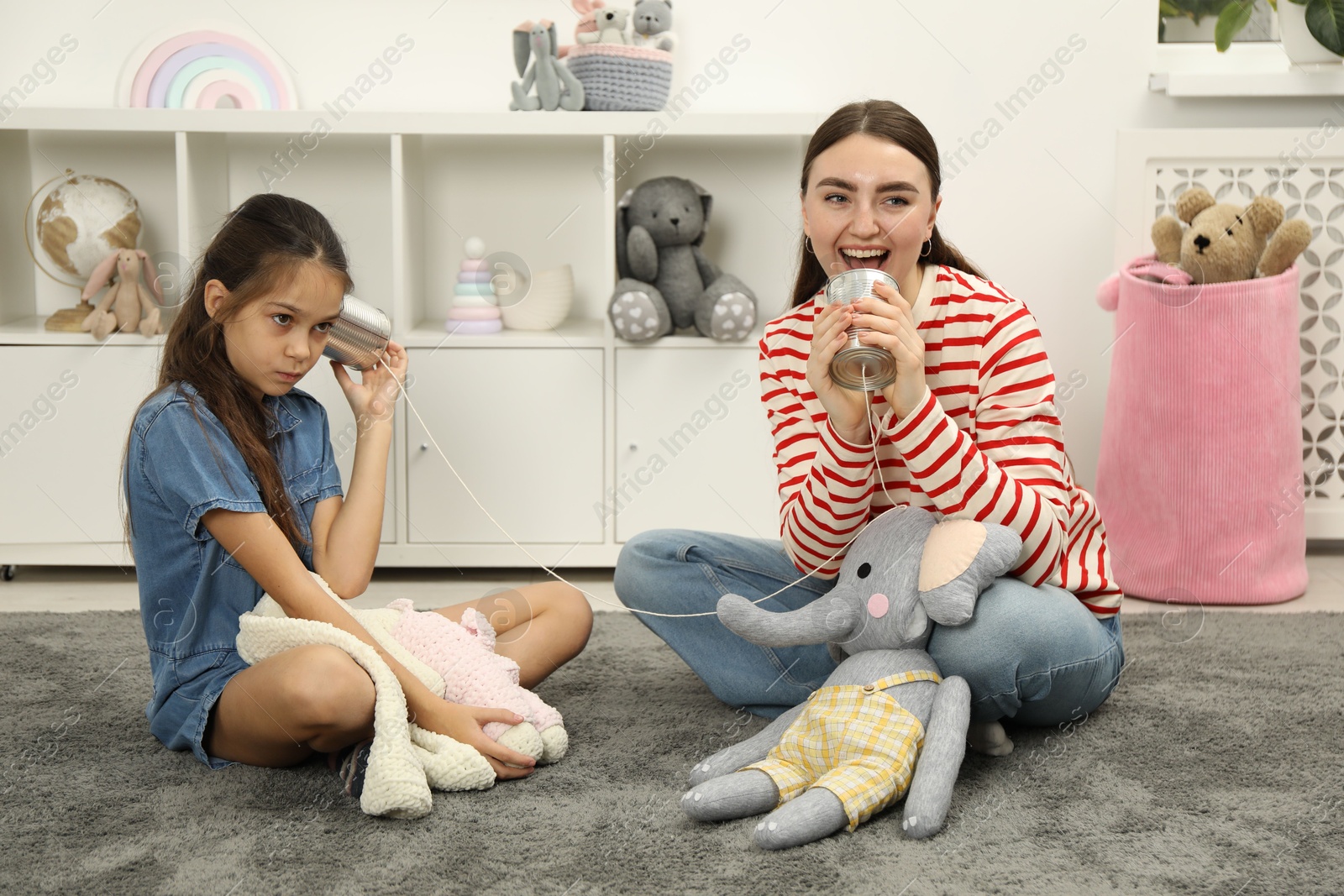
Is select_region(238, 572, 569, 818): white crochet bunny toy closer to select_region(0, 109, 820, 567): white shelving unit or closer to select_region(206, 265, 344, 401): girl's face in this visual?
select_region(206, 265, 344, 401): girl's face

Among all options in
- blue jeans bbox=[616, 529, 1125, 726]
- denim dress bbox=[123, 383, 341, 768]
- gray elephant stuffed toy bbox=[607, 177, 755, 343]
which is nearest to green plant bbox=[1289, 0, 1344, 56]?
gray elephant stuffed toy bbox=[607, 177, 755, 343]

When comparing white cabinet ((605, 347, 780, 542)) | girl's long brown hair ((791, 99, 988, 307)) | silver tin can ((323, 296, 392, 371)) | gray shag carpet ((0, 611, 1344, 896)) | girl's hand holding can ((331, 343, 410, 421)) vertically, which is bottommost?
gray shag carpet ((0, 611, 1344, 896))

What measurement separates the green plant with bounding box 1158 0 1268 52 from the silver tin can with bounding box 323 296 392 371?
172cm

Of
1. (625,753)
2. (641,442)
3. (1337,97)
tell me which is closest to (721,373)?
(641,442)

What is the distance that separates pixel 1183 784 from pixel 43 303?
218 cm

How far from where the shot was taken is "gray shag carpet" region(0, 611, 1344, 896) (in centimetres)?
102

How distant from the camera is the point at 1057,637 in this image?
47.7 inches

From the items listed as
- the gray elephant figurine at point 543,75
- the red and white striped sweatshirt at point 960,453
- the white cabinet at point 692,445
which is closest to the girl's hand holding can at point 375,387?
the red and white striped sweatshirt at point 960,453

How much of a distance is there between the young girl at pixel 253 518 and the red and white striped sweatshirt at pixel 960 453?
41 cm

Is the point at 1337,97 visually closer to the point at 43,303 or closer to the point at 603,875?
the point at 603,875

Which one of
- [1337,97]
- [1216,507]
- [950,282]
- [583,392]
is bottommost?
[1216,507]

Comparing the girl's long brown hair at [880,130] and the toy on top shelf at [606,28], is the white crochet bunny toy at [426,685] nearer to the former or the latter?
the girl's long brown hair at [880,130]

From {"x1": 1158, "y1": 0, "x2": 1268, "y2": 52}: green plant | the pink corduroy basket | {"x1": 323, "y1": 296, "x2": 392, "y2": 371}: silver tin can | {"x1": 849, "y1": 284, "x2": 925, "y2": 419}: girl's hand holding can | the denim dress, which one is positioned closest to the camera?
{"x1": 849, "y1": 284, "x2": 925, "y2": 419}: girl's hand holding can

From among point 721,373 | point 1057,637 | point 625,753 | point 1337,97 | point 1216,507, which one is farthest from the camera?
point 1337,97
